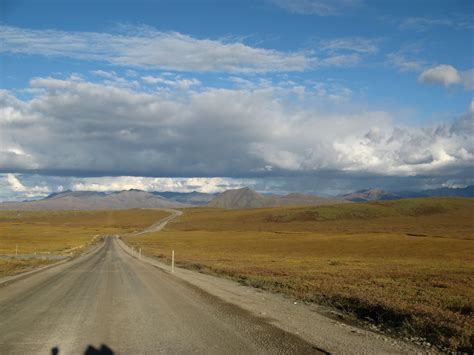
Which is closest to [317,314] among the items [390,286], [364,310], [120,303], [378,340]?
[364,310]

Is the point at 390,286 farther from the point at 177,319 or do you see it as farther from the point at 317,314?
the point at 177,319

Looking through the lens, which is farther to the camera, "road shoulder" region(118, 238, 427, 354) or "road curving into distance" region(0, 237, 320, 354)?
"road shoulder" region(118, 238, 427, 354)

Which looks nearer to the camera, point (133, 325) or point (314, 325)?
point (133, 325)

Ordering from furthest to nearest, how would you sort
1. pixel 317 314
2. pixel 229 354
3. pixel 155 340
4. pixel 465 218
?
1. pixel 465 218
2. pixel 317 314
3. pixel 155 340
4. pixel 229 354

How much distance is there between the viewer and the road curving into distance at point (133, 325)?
10.0 meters

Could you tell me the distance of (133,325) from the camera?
12.4 meters

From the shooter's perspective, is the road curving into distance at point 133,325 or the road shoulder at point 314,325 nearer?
the road curving into distance at point 133,325

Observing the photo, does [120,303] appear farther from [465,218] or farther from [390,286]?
[465,218]

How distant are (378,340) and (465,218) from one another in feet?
629

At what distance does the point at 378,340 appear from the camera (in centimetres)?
1101

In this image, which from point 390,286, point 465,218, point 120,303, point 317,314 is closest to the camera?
point 317,314

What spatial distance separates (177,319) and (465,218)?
19209 cm

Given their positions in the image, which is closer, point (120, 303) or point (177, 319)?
point (177, 319)

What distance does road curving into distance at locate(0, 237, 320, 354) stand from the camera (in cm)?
1004
